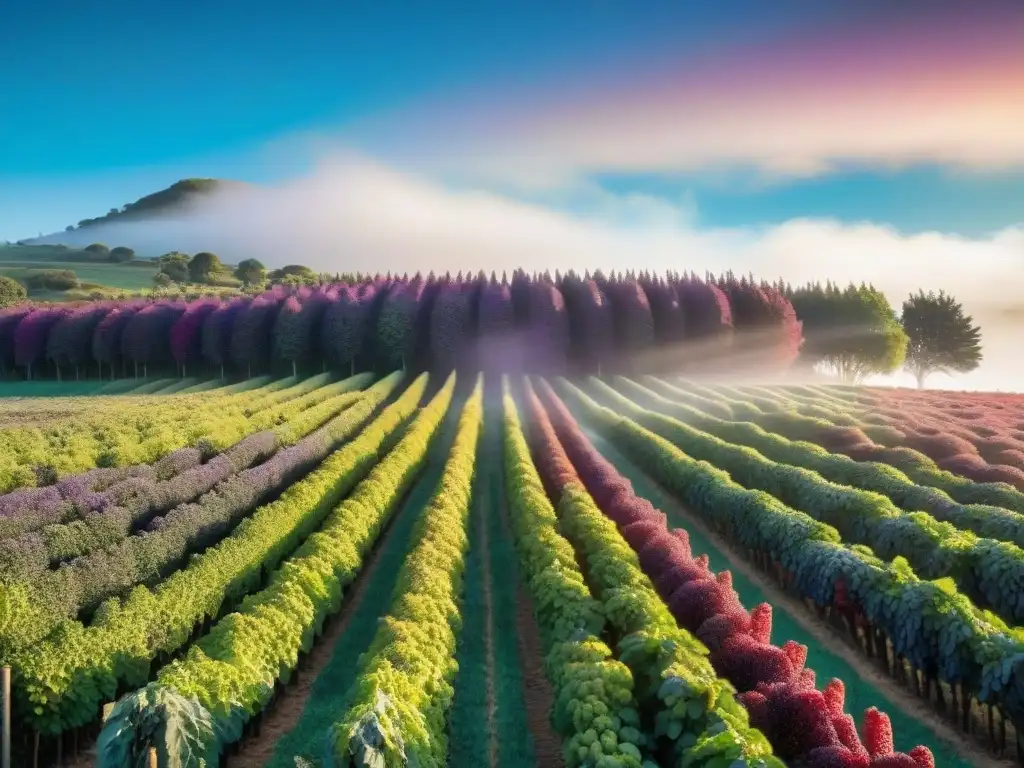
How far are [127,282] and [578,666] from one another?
486 feet

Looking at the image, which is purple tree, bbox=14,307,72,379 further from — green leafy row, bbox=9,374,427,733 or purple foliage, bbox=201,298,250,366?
green leafy row, bbox=9,374,427,733

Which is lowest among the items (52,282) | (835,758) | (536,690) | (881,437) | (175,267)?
(536,690)

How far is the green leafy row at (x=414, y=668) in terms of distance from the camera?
340 inches

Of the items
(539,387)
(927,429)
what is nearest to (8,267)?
(539,387)

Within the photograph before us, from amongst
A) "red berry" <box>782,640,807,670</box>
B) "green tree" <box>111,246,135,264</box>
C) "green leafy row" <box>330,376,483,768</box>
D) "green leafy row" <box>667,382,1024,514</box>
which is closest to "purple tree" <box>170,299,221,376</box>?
"green leafy row" <box>667,382,1024,514</box>

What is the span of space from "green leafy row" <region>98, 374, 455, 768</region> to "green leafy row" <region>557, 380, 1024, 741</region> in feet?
33.0

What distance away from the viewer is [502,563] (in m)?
20.3

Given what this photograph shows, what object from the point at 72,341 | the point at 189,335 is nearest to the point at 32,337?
the point at 72,341

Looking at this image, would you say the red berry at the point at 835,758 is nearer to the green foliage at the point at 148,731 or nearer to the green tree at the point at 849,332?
the green foliage at the point at 148,731

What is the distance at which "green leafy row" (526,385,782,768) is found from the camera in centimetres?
821

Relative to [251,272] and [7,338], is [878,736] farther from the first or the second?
[251,272]

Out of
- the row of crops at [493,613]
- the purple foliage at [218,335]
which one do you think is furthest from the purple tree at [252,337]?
the row of crops at [493,613]

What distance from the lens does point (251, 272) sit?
443 ft

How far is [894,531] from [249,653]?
13761 mm
